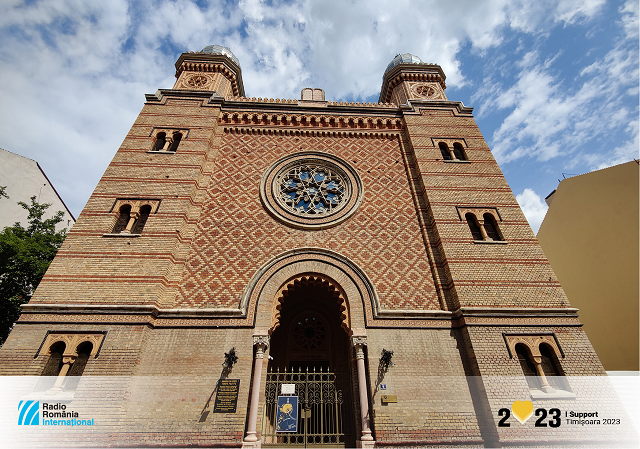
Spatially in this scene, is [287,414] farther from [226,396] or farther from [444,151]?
[444,151]

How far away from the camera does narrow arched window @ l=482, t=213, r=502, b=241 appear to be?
8641mm

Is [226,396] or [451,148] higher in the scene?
[451,148]

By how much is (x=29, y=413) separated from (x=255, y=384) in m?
4.13

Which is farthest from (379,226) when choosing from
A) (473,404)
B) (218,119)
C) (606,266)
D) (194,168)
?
(606,266)

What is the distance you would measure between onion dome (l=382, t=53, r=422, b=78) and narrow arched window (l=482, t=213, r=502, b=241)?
29.5 ft

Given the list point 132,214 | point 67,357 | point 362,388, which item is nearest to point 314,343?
point 362,388

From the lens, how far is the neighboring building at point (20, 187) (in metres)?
15.2

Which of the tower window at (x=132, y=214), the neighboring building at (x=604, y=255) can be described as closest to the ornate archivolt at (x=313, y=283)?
the tower window at (x=132, y=214)

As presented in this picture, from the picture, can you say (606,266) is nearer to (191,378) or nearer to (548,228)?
(548,228)

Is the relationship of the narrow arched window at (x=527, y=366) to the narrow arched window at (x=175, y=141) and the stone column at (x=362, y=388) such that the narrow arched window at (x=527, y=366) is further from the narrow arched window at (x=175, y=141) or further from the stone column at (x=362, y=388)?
the narrow arched window at (x=175, y=141)

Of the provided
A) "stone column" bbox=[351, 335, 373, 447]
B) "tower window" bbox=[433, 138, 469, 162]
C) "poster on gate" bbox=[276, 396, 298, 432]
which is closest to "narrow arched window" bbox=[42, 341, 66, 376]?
"poster on gate" bbox=[276, 396, 298, 432]

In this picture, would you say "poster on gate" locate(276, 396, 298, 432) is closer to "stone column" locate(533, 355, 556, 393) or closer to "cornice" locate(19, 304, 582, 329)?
"cornice" locate(19, 304, 582, 329)

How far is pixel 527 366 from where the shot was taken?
21.9 feet

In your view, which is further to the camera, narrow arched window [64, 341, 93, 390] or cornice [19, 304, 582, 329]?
cornice [19, 304, 582, 329]
